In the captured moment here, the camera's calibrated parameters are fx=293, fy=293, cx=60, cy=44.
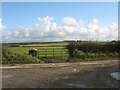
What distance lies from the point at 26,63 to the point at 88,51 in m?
9.71

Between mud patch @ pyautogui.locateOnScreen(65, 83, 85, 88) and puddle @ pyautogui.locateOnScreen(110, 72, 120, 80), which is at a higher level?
puddle @ pyautogui.locateOnScreen(110, 72, 120, 80)

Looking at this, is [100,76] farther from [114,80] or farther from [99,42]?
[99,42]

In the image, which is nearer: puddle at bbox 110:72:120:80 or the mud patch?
the mud patch

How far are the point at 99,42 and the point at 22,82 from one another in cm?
2227

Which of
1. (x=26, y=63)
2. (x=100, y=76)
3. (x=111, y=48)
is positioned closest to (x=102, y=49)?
(x=111, y=48)

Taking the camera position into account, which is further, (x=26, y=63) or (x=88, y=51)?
(x=88, y=51)

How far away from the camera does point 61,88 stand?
1398 cm

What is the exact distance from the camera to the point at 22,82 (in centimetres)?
1603

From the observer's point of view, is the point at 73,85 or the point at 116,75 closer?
the point at 73,85

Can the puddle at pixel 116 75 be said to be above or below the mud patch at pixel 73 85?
above

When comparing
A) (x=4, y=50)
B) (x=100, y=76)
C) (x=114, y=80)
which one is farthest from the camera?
(x=4, y=50)

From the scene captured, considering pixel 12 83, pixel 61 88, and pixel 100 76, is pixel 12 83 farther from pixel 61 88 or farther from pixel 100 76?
pixel 100 76

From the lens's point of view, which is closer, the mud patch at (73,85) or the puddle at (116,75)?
the mud patch at (73,85)

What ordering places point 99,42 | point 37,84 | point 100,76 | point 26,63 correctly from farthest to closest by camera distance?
point 99,42, point 26,63, point 100,76, point 37,84
